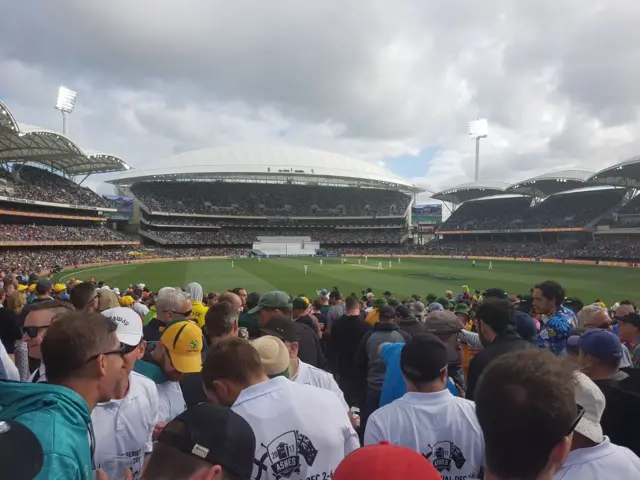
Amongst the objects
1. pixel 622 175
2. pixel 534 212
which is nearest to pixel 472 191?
pixel 534 212

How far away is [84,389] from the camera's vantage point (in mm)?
2123

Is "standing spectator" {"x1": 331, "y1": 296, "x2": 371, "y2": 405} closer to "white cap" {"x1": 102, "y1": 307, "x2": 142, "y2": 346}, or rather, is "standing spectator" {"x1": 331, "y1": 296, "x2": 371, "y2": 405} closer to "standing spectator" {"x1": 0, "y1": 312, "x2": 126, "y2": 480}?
"white cap" {"x1": 102, "y1": 307, "x2": 142, "y2": 346}

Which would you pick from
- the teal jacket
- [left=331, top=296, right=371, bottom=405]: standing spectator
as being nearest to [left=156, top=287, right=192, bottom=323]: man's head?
[left=331, top=296, right=371, bottom=405]: standing spectator

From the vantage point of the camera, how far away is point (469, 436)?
271 centimetres

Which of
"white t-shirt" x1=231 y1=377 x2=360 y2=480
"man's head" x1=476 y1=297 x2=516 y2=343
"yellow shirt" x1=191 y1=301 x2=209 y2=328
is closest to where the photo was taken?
"white t-shirt" x1=231 y1=377 x2=360 y2=480

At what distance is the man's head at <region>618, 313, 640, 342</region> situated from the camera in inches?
241

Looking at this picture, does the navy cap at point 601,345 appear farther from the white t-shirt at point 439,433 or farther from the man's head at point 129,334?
the man's head at point 129,334

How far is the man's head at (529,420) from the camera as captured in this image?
1.59 meters

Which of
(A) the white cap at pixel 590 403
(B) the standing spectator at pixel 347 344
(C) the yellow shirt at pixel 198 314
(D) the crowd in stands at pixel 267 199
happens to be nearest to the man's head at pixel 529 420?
(A) the white cap at pixel 590 403

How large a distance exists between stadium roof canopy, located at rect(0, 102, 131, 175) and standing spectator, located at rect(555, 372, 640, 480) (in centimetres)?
4634

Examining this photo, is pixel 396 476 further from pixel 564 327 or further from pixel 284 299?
pixel 564 327

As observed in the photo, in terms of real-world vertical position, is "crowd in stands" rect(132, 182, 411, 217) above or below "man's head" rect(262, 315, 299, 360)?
above

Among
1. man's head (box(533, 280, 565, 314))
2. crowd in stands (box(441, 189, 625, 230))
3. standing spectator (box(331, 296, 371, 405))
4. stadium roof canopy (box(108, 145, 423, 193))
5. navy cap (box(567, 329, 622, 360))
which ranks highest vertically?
stadium roof canopy (box(108, 145, 423, 193))

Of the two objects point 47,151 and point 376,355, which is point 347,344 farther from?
point 47,151
